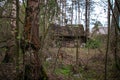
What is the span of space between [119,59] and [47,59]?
3.68m

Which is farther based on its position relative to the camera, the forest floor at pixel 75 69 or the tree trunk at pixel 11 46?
the forest floor at pixel 75 69

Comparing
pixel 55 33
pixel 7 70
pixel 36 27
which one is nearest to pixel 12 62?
pixel 7 70

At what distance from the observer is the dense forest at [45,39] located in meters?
6.76

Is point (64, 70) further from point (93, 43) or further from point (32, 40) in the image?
point (93, 43)

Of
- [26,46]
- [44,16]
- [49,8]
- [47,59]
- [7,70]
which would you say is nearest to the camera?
[26,46]

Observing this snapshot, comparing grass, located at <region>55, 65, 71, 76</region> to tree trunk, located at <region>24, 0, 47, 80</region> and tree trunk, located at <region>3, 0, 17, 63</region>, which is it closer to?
tree trunk, located at <region>3, 0, 17, 63</region>

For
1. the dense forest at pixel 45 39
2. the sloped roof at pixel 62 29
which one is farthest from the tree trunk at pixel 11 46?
the sloped roof at pixel 62 29

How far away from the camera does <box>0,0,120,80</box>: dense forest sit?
6.76m

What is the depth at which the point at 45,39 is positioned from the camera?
30.5 ft

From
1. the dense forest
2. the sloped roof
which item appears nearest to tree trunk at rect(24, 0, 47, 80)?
the dense forest

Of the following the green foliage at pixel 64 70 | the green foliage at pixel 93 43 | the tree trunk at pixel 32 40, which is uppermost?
the tree trunk at pixel 32 40

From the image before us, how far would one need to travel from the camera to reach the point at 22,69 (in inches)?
271

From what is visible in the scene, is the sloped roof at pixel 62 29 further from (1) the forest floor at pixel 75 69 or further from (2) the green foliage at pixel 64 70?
(2) the green foliage at pixel 64 70

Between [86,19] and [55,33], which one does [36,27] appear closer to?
A: [55,33]
